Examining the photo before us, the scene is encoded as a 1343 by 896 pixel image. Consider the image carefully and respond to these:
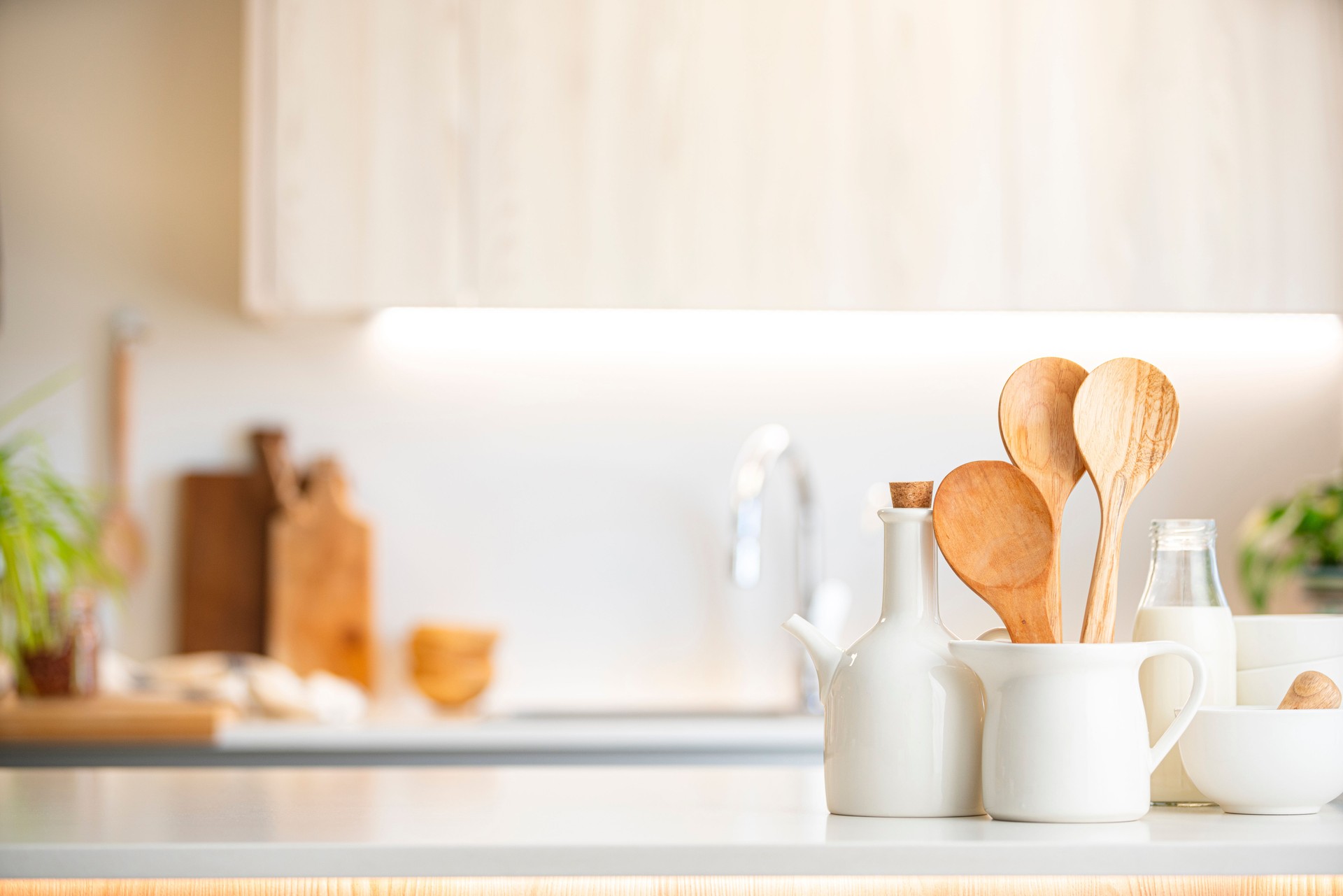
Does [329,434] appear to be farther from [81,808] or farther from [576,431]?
[81,808]

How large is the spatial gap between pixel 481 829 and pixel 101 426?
203 cm

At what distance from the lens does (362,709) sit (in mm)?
2379

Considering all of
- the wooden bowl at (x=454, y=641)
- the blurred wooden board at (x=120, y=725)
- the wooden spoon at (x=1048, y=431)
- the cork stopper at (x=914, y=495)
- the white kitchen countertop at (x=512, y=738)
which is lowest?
the white kitchen countertop at (x=512, y=738)

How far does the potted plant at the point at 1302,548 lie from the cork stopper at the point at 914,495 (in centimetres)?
168

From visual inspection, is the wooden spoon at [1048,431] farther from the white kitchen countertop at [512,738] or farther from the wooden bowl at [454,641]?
the wooden bowl at [454,641]

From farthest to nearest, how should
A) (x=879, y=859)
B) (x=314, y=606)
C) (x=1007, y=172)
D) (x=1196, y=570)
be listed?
(x=314, y=606), (x=1007, y=172), (x=1196, y=570), (x=879, y=859)

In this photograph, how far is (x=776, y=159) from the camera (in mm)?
2240

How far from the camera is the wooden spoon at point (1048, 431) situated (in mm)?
846

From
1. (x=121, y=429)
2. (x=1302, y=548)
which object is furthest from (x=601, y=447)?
(x=1302, y=548)

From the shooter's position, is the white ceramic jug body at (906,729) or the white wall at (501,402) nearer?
Answer: the white ceramic jug body at (906,729)

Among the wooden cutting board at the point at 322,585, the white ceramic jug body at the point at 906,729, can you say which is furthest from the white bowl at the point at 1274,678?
the wooden cutting board at the point at 322,585

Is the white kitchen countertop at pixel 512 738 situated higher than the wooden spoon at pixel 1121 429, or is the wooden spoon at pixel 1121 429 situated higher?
the wooden spoon at pixel 1121 429

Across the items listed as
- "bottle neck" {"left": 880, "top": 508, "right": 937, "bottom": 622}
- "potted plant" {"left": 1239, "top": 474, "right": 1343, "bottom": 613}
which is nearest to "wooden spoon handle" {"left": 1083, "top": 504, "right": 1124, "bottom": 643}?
"bottle neck" {"left": 880, "top": 508, "right": 937, "bottom": 622}

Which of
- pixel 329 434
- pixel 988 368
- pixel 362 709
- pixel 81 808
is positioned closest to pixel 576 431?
pixel 329 434
